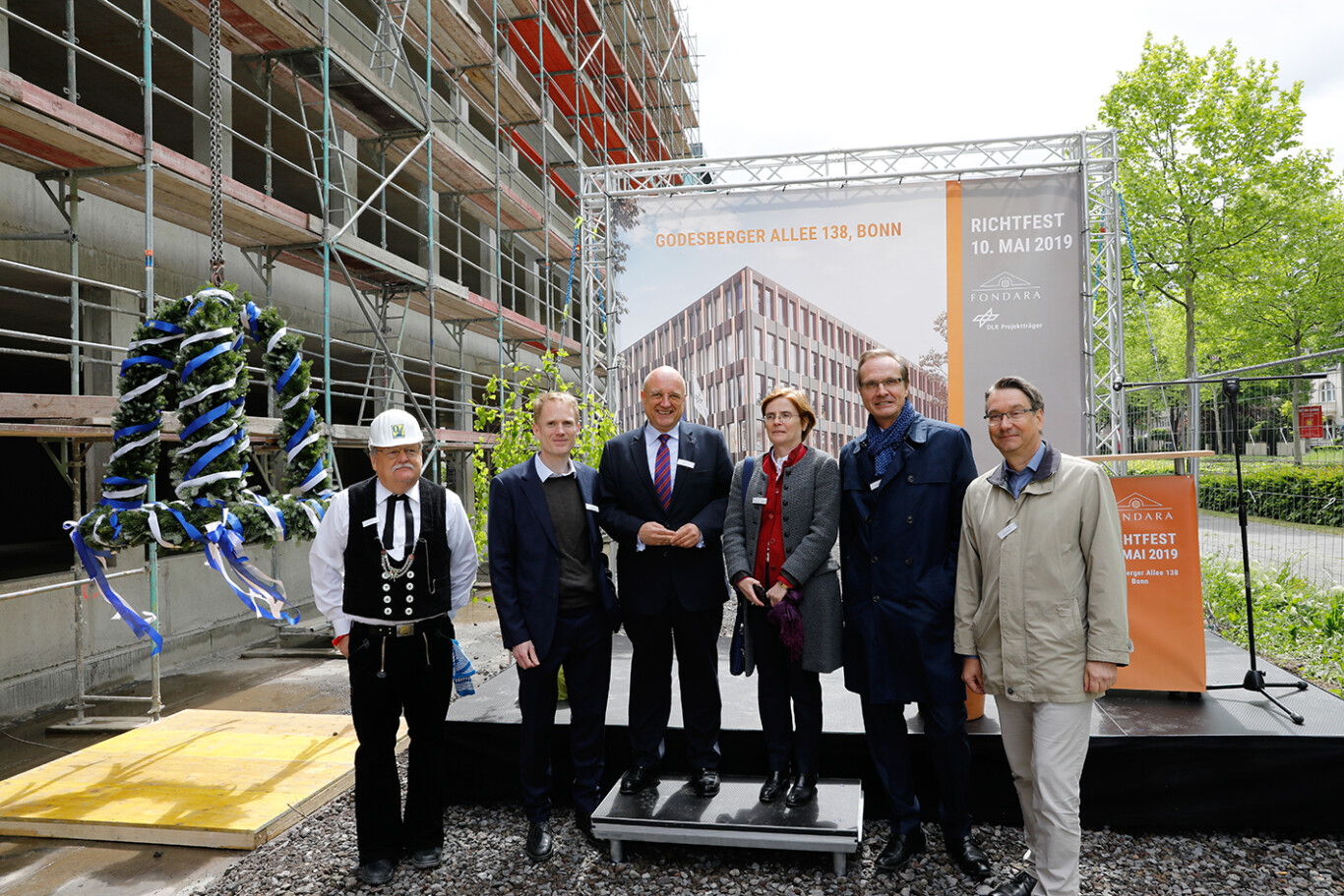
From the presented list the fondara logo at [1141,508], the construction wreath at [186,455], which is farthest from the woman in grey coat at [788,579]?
the construction wreath at [186,455]

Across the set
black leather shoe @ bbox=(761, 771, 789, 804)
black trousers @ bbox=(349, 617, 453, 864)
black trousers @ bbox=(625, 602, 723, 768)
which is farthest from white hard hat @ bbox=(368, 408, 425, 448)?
black leather shoe @ bbox=(761, 771, 789, 804)

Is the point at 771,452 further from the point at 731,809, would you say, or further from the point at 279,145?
the point at 279,145

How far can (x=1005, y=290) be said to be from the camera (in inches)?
334

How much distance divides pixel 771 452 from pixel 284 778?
3148mm

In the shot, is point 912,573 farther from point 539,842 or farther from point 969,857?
point 539,842

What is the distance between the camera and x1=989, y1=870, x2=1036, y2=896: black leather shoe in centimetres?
299

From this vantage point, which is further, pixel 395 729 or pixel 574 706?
pixel 574 706

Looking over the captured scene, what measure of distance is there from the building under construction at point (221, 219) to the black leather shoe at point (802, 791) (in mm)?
3890

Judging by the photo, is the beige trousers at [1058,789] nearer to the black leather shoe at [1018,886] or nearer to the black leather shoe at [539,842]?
the black leather shoe at [1018,886]

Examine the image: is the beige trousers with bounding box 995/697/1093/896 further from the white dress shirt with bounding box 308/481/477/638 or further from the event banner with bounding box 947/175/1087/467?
the event banner with bounding box 947/175/1087/467

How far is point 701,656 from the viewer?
11.7 ft

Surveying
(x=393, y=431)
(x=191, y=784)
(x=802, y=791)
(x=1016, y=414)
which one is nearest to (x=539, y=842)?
(x=802, y=791)

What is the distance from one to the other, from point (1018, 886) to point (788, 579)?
4.64ft

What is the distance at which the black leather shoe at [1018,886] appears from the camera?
299 centimetres
